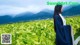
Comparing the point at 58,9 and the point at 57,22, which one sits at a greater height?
the point at 58,9

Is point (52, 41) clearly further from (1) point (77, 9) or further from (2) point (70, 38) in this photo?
(1) point (77, 9)

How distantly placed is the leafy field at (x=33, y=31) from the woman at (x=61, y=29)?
0.06m

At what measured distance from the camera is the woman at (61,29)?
2.72 meters

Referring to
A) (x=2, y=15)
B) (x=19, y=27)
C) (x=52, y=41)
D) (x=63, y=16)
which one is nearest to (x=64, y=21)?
(x=63, y=16)

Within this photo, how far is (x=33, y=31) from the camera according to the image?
9.12ft

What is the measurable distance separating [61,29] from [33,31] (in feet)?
1.11

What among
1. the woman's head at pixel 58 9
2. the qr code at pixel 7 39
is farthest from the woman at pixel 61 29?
the qr code at pixel 7 39

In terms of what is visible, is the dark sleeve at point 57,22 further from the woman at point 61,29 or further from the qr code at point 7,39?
the qr code at point 7,39

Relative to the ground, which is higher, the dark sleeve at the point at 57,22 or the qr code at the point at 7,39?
the dark sleeve at the point at 57,22

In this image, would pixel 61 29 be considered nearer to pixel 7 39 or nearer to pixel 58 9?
pixel 58 9

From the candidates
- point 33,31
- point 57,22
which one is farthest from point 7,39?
point 57,22

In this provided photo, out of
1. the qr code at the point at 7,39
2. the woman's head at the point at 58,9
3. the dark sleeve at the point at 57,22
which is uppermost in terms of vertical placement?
the woman's head at the point at 58,9

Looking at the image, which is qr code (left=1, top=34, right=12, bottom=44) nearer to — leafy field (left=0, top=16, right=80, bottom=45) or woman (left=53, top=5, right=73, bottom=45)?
leafy field (left=0, top=16, right=80, bottom=45)

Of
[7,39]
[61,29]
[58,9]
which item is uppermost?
[58,9]
